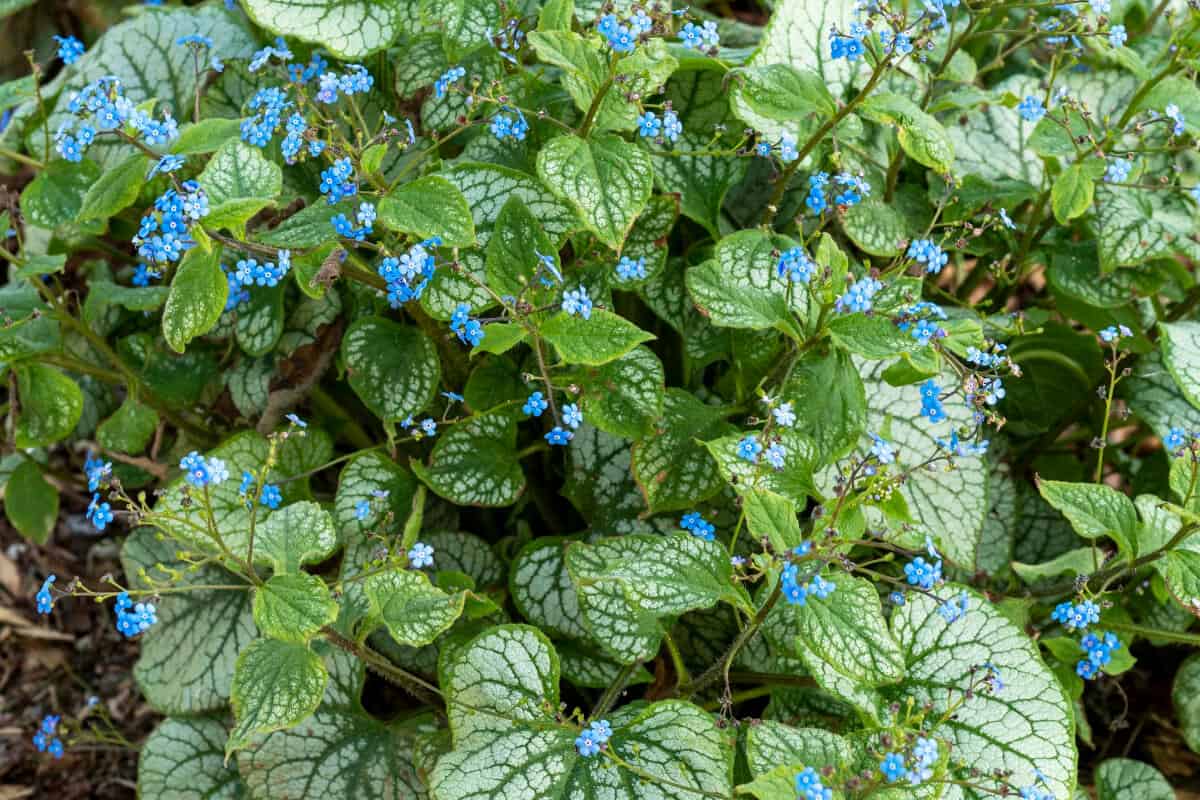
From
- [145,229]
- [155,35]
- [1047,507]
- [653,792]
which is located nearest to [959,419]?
[1047,507]

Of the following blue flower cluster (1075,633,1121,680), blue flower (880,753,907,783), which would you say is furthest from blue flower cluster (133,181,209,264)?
blue flower cluster (1075,633,1121,680)

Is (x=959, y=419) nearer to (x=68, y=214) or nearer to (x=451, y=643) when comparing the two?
(x=451, y=643)

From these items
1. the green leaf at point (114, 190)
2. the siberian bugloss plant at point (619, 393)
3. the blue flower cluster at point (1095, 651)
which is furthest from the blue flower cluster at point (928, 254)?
the green leaf at point (114, 190)

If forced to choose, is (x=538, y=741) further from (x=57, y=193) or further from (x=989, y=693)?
(x=57, y=193)

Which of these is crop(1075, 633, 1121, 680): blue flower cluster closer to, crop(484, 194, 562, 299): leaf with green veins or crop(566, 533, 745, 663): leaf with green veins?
crop(566, 533, 745, 663): leaf with green veins

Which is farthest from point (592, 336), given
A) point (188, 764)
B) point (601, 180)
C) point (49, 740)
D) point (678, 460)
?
point (49, 740)

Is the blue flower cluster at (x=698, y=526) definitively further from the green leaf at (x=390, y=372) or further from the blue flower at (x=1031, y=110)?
the blue flower at (x=1031, y=110)

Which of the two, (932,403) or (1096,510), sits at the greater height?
(932,403)

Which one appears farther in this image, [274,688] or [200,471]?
[274,688]
